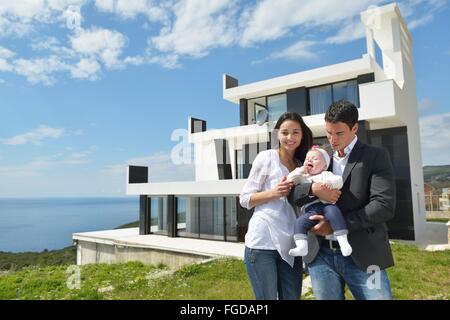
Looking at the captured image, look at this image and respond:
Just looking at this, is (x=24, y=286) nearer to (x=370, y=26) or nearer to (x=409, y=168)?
(x=409, y=168)

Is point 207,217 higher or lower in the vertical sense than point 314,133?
lower

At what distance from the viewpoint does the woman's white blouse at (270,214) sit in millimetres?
1964

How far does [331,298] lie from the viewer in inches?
70.2

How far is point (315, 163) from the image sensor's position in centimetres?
185

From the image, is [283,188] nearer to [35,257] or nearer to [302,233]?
[302,233]

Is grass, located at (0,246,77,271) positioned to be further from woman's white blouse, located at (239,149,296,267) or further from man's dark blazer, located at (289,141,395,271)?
man's dark blazer, located at (289,141,395,271)

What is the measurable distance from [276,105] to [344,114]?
42.6 ft

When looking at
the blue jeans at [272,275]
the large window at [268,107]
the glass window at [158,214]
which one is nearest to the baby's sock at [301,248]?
the blue jeans at [272,275]

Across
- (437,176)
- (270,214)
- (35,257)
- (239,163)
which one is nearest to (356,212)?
(270,214)

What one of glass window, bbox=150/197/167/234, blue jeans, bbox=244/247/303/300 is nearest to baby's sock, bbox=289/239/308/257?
blue jeans, bbox=244/247/303/300

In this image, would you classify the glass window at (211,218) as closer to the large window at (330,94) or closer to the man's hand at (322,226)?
the large window at (330,94)

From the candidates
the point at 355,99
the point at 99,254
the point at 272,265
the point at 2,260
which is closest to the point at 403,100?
the point at 355,99

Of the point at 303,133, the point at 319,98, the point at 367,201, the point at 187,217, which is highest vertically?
the point at 319,98
